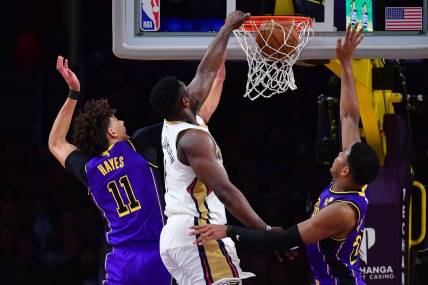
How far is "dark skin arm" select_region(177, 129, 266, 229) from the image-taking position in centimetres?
532

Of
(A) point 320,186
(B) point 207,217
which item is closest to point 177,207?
(B) point 207,217

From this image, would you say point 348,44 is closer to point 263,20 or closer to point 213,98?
point 263,20

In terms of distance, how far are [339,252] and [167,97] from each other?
1227 mm

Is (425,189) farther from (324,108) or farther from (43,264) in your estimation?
(43,264)

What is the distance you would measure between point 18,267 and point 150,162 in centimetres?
425

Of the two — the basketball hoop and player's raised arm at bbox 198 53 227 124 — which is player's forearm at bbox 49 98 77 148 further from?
the basketball hoop

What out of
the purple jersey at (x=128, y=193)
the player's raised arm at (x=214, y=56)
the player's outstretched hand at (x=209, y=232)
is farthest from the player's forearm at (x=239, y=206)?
the purple jersey at (x=128, y=193)

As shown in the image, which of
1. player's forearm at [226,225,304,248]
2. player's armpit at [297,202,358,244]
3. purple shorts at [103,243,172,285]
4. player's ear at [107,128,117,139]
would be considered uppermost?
player's ear at [107,128,117,139]

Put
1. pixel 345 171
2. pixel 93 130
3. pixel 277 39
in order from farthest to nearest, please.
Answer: pixel 93 130 < pixel 277 39 < pixel 345 171

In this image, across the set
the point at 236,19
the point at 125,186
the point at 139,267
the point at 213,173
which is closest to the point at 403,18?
the point at 236,19

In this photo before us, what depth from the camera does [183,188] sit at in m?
5.59

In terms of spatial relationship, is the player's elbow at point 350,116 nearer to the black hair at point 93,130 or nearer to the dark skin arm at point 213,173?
the dark skin arm at point 213,173

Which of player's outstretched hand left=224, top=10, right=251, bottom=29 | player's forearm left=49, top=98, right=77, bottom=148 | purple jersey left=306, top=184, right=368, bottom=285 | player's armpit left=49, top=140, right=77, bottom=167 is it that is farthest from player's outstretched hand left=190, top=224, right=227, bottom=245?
player's forearm left=49, top=98, right=77, bottom=148

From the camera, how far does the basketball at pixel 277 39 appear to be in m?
6.09
